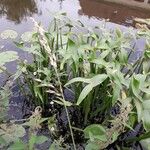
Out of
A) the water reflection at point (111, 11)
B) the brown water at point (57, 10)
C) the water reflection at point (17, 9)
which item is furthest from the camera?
the water reflection at point (111, 11)

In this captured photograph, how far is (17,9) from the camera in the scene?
349 cm

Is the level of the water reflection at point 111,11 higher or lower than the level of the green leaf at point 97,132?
higher

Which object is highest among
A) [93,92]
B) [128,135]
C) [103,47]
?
[103,47]

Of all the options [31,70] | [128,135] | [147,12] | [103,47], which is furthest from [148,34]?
[147,12]

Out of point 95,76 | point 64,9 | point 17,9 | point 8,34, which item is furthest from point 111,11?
point 95,76

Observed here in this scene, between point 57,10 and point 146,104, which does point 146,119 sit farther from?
point 57,10

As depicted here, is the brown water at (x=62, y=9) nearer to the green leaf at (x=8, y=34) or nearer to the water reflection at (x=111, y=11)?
the water reflection at (x=111, y=11)

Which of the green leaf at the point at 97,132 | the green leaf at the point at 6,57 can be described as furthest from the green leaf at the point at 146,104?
the green leaf at the point at 6,57

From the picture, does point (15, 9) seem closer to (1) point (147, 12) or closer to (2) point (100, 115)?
(1) point (147, 12)

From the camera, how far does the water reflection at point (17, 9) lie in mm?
3279

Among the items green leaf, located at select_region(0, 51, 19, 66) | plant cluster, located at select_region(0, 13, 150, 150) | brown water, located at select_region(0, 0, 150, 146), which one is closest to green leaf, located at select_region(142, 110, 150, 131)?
plant cluster, located at select_region(0, 13, 150, 150)

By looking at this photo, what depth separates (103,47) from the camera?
5.82 feet

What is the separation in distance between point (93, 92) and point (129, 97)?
327 millimetres

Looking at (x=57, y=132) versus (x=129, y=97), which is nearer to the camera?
(x=129, y=97)
